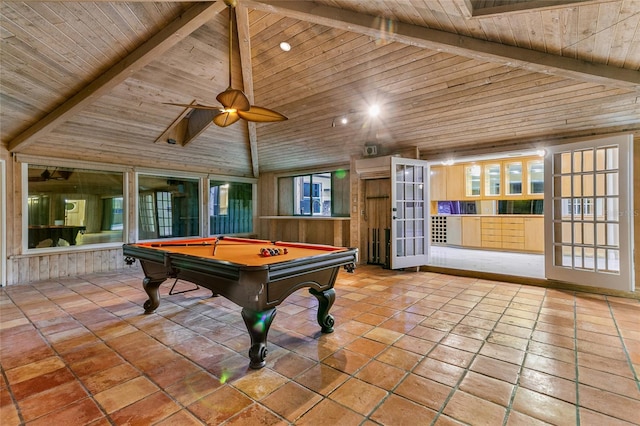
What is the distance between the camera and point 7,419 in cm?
171

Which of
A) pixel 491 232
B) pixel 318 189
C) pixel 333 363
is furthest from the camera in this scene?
pixel 491 232

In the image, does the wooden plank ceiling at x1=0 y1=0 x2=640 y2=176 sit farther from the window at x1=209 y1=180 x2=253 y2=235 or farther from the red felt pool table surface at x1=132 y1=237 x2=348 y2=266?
the red felt pool table surface at x1=132 y1=237 x2=348 y2=266

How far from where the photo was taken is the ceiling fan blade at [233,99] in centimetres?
280

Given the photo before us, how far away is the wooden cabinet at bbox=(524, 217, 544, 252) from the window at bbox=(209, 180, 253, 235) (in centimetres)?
716

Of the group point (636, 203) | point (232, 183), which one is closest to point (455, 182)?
point (636, 203)

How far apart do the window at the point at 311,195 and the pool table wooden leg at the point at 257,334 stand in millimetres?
5077

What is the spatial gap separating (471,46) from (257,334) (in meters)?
3.17

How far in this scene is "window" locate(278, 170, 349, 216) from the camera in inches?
288

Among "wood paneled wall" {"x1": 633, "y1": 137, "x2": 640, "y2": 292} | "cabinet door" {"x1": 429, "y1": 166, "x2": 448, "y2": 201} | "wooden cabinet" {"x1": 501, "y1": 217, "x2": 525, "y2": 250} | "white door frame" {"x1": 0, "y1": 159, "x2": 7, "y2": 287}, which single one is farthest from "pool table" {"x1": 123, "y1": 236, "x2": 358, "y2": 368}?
"cabinet door" {"x1": 429, "y1": 166, "x2": 448, "y2": 201}

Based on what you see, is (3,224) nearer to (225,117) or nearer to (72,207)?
(72,207)

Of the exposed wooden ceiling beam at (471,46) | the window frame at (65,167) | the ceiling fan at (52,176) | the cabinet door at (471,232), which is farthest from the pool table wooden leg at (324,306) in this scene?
the cabinet door at (471,232)

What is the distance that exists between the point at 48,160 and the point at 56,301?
2599 millimetres

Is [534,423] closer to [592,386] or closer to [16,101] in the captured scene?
[592,386]

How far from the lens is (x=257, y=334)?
7.50ft
